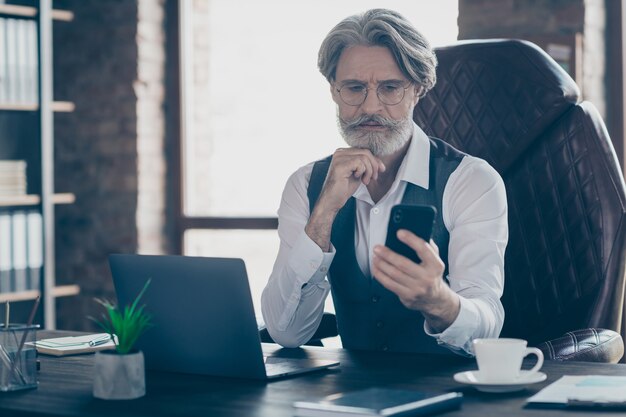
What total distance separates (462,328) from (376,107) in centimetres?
59

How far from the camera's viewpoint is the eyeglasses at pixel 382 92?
209cm

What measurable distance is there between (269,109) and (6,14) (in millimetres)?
1160

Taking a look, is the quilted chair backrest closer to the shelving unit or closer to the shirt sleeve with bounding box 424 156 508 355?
the shirt sleeve with bounding box 424 156 508 355

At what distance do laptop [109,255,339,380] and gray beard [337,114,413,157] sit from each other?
2.13 ft

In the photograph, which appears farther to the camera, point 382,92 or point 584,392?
point 382,92

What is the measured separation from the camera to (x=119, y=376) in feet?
4.50

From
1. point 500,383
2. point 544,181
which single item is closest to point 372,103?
point 544,181

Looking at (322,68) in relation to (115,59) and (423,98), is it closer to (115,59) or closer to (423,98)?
(423,98)

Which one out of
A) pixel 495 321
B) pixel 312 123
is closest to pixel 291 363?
pixel 495 321

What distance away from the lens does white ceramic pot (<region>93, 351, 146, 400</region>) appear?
4.50 feet

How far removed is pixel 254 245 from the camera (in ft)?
14.0

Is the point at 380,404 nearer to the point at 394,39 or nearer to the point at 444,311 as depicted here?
the point at 444,311

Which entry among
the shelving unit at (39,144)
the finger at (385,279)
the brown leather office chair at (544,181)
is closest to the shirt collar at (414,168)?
the brown leather office chair at (544,181)

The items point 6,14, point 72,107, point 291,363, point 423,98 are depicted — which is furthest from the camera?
point 72,107
